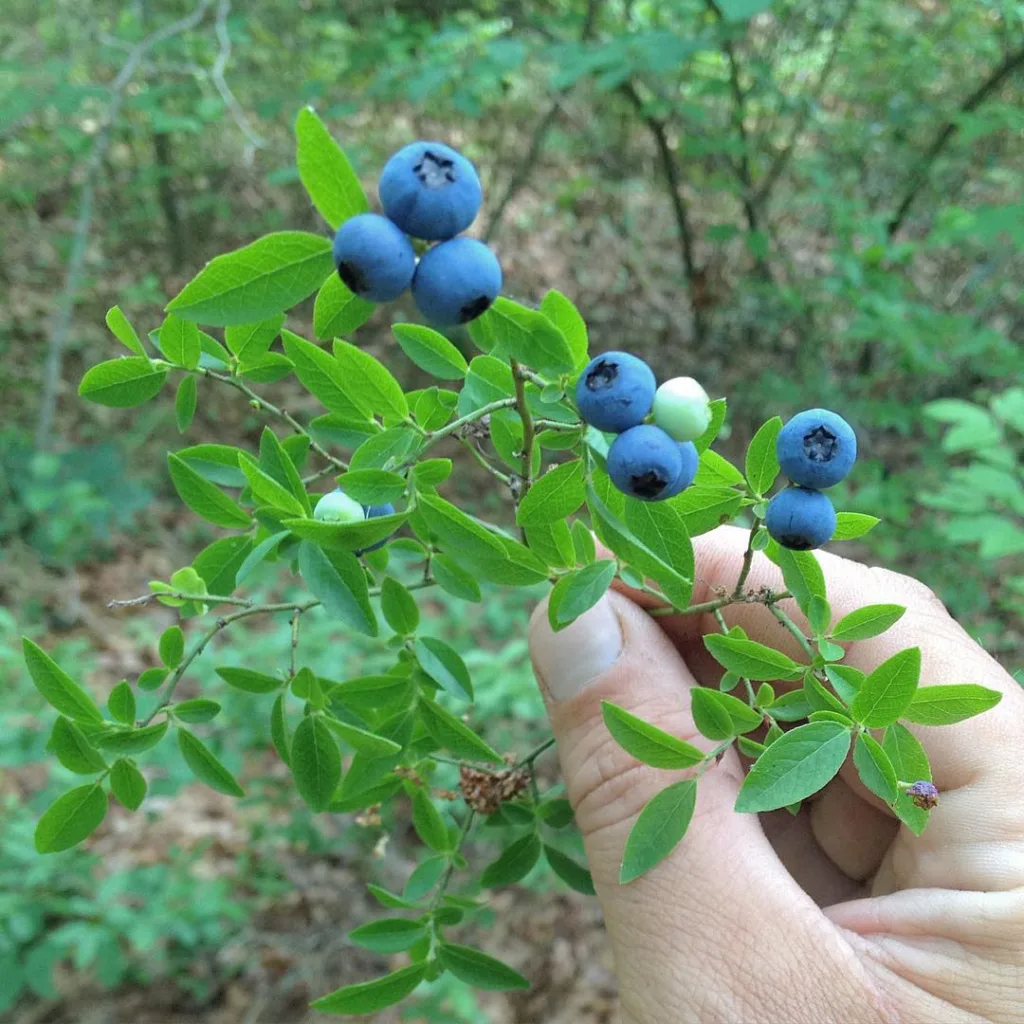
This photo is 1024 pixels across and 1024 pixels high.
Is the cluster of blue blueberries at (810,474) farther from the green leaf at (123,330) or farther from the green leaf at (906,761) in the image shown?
the green leaf at (123,330)

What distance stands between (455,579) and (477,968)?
0.78 meters

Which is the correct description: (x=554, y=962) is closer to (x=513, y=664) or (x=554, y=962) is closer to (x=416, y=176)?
(x=513, y=664)

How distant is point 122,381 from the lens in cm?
125

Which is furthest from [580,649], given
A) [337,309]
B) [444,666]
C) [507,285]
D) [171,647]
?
[507,285]

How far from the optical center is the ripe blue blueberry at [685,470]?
91cm

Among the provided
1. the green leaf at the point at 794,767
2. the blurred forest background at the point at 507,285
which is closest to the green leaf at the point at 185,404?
the green leaf at the point at 794,767

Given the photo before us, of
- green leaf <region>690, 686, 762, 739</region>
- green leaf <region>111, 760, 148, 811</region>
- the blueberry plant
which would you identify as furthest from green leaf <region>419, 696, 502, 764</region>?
green leaf <region>111, 760, 148, 811</region>

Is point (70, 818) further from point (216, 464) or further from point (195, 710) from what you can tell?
point (216, 464)

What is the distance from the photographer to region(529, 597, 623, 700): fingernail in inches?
64.5

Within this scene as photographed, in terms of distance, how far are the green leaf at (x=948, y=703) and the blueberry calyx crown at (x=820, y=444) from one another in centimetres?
33

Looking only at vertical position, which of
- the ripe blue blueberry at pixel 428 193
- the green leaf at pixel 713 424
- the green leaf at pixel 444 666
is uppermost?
the ripe blue blueberry at pixel 428 193

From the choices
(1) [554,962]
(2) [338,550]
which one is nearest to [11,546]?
(1) [554,962]

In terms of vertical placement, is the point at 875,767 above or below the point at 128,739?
above

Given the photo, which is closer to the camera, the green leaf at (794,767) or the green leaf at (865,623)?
the green leaf at (794,767)
